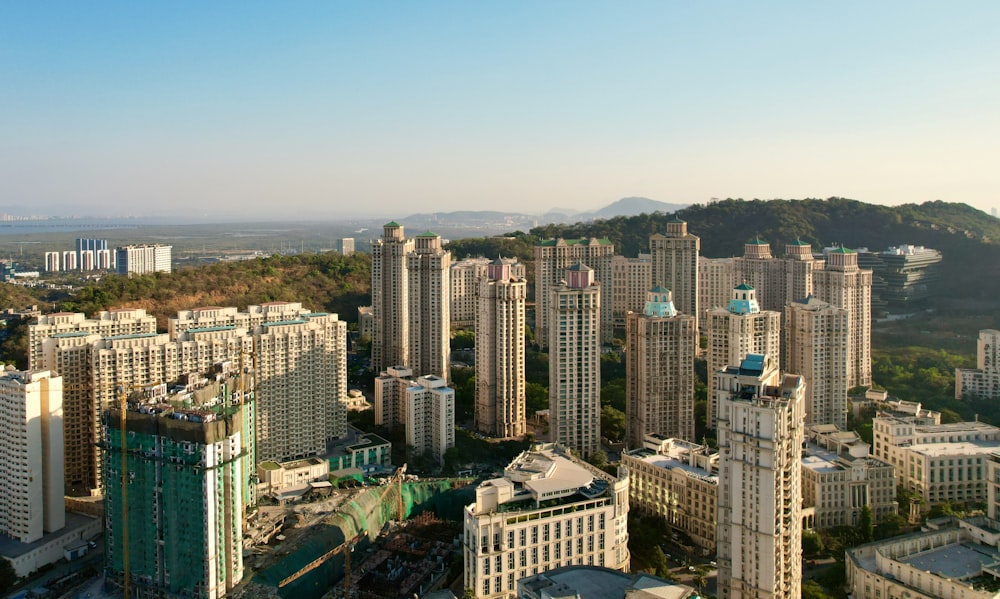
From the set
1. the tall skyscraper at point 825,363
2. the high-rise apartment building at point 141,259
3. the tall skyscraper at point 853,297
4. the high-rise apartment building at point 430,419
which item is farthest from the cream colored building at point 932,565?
the high-rise apartment building at point 141,259

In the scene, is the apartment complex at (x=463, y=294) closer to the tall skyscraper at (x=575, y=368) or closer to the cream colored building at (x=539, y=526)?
the tall skyscraper at (x=575, y=368)

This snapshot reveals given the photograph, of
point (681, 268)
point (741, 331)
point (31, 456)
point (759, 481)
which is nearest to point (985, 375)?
point (741, 331)

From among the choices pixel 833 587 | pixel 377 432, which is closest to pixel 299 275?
pixel 377 432

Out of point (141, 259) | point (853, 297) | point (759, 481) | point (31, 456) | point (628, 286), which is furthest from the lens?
point (141, 259)

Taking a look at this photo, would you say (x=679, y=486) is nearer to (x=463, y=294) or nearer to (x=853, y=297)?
(x=853, y=297)

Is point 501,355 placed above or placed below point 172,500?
above

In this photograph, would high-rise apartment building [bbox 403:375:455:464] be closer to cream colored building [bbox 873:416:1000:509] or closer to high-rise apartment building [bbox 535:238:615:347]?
cream colored building [bbox 873:416:1000:509]
